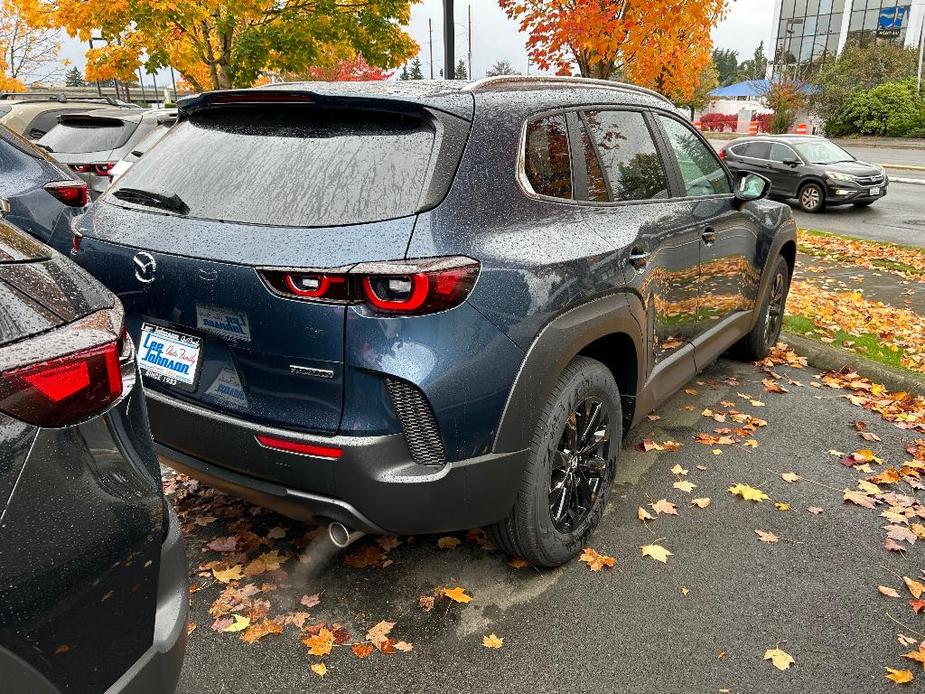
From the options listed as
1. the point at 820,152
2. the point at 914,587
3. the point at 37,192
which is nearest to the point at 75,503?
the point at 914,587

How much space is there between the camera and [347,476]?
2.23 meters

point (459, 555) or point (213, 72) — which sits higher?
point (213, 72)

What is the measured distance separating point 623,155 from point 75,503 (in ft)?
8.81

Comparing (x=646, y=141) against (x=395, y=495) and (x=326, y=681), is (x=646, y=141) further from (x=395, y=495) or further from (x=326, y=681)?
(x=326, y=681)

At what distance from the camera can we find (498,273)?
7.68 feet

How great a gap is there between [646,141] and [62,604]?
3152 millimetres

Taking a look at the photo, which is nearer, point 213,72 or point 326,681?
point 326,681

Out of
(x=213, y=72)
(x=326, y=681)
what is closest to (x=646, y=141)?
(x=326, y=681)

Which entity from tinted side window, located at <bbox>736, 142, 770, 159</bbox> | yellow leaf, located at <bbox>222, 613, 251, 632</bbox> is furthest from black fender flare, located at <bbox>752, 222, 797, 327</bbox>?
tinted side window, located at <bbox>736, 142, 770, 159</bbox>

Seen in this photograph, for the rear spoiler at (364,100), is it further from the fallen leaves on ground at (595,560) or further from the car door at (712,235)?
the fallen leaves on ground at (595,560)

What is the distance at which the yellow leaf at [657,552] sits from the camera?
308 centimetres

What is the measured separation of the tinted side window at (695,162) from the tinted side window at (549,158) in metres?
1.20

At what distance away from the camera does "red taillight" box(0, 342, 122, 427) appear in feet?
4.29

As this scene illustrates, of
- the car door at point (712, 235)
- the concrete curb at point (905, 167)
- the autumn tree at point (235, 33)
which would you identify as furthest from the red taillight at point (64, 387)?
the concrete curb at point (905, 167)
